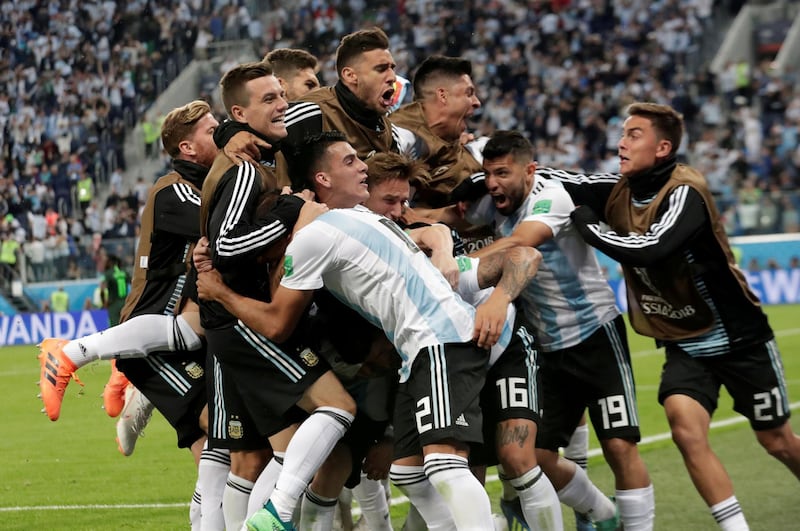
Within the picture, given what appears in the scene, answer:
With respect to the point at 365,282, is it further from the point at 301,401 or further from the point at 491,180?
the point at 491,180

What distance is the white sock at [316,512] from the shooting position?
611 cm

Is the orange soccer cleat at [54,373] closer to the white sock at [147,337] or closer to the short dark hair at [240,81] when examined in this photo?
the white sock at [147,337]

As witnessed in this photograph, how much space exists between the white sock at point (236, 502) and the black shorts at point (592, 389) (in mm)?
1555

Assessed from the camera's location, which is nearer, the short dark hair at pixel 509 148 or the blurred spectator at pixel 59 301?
the short dark hair at pixel 509 148

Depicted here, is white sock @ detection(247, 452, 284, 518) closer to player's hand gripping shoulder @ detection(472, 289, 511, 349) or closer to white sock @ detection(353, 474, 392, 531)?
white sock @ detection(353, 474, 392, 531)

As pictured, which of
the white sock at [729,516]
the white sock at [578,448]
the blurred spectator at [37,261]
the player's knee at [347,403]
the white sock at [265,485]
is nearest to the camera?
the player's knee at [347,403]

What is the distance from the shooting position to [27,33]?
34188 millimetres

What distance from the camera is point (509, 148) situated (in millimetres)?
6336

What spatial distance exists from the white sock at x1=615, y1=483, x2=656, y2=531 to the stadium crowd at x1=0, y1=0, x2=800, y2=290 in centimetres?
1578

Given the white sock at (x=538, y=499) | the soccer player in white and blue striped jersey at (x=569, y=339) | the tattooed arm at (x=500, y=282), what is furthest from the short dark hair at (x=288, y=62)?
the white sock at (x=538, y=499)

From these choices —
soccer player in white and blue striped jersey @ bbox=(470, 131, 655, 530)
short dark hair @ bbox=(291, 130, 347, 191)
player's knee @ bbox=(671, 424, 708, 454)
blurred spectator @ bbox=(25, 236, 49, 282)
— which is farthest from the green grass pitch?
blurred spectator @ bbox=(25, 236, 49, 282)

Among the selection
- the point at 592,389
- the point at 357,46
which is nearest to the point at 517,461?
the point at 592,389

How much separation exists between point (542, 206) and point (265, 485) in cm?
199

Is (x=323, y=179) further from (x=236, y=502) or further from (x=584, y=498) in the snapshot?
(x=584, y=498)
